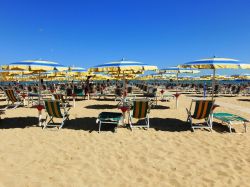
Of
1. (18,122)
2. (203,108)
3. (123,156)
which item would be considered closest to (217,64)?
(203,108)

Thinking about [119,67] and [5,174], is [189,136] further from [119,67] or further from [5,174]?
[5,174]

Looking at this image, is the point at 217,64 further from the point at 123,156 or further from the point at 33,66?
the point at 33,66

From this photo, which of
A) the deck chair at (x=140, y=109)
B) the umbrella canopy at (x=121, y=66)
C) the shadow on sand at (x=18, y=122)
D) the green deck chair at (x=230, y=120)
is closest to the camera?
the green deck chair at (x=230, y=120)

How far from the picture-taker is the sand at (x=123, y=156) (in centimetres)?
386

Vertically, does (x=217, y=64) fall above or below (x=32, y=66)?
above

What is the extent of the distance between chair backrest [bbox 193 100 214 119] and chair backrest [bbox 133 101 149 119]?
4.86 feet

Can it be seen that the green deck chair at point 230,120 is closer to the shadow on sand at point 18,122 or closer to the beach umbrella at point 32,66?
the beach umbrella at point 32,66

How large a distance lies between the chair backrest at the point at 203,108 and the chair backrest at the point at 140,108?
58.3 inches

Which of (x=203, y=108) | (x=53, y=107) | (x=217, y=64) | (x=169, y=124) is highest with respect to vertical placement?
(x=217, y=64)

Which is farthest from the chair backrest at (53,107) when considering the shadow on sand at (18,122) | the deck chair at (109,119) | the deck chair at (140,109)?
the deck chair at (140,109)

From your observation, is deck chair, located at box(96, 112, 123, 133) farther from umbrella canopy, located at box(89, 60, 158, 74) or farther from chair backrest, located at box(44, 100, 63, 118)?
umbrella canopy, located at box(89, 60, 158, 74)

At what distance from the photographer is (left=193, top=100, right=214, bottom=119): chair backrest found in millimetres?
6871

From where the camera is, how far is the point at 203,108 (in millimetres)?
6910

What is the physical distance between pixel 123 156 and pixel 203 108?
3205 mm
